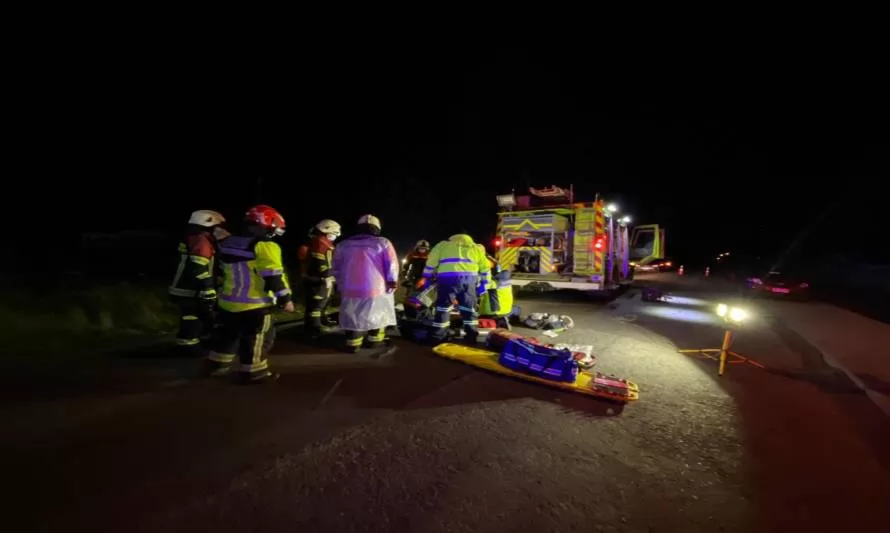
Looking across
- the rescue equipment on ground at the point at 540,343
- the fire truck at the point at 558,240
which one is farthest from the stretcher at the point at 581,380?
the fire truck at the point at 558,240

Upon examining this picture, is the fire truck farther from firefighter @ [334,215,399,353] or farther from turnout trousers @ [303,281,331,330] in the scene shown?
firefighter @ [334,215,399,353]

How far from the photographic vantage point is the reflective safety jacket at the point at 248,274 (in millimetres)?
4152

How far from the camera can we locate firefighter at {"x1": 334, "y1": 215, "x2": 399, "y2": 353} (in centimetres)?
542

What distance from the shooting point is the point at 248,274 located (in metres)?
4.18

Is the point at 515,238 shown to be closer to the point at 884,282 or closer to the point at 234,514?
Result: the point at 234,514

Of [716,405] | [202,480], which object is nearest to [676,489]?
[716,405]

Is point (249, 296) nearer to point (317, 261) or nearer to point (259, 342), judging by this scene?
point (259, 342)

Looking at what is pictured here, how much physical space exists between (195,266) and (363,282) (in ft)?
6.48

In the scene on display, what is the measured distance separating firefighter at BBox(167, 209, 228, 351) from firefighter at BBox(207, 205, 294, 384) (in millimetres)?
917

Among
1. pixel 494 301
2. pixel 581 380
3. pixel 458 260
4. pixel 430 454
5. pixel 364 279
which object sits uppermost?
pixel 458 260

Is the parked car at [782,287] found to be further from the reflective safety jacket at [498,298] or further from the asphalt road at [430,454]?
the reflective safety jacket at [498,298]

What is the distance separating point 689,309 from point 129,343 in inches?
445

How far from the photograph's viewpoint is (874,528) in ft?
7.41

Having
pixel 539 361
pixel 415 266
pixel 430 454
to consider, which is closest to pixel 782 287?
pixel 415 266
